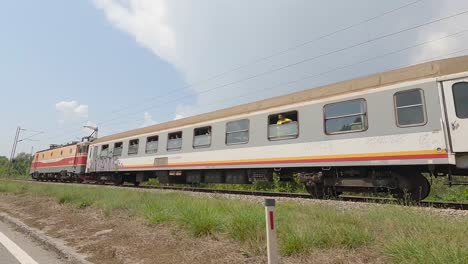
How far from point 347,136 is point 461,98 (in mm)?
2653

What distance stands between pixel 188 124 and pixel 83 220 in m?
7.23

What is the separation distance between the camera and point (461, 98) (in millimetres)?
7367

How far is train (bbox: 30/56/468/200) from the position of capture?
762 cm

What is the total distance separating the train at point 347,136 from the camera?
300 inches

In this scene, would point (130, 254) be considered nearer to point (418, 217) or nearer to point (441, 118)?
point (418, 217)

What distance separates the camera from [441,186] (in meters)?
13.0

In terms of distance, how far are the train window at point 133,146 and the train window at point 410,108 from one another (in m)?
12.8

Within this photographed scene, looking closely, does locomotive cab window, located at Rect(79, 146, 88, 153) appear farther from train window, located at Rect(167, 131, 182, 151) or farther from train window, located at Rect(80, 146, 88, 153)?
train window, located at Rect(167, 131, 182, 151)

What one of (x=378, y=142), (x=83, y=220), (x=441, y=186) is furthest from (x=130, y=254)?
(x=441, y=186)

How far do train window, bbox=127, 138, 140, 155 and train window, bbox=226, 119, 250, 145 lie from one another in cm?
687

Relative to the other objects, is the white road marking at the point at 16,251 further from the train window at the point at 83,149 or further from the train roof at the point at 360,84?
the train window at the point at 83,149

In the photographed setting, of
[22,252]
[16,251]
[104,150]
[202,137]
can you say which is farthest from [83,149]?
[22,252]

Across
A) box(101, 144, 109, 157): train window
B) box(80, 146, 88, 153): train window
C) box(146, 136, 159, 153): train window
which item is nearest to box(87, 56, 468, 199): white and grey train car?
box(146, 136, 159, 153): train window

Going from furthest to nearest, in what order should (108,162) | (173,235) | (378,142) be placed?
(108,162)
(378,142)
(173,235)
